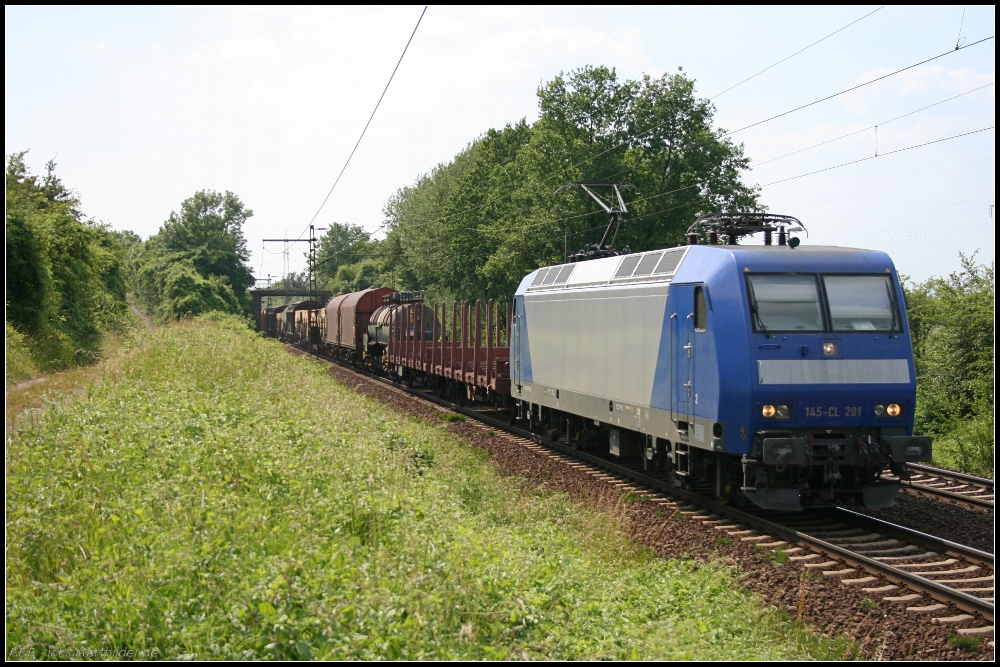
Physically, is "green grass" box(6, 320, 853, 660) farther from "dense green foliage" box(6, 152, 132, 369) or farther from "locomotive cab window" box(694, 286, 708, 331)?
"dense green foliage" box(6, 152, 132, 369)

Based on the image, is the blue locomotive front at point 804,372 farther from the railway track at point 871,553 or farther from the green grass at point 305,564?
the green grass at point 305,564

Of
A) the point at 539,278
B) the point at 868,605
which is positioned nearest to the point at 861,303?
the point at 868,605

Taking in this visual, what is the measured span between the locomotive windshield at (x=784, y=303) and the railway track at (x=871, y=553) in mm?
2339

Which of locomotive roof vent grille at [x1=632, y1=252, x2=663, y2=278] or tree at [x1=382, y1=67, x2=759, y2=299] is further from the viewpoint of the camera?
tree at [x1=382, y1=67, x2=759, y2=299]

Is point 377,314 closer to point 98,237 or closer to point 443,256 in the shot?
point 98,237

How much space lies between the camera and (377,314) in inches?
1361

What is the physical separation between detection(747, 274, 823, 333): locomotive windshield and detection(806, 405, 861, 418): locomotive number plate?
3.08ft

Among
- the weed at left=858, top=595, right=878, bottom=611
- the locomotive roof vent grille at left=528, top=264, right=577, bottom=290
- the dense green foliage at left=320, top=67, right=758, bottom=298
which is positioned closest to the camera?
the weed at left=858, top=595, right=878, bottom=611

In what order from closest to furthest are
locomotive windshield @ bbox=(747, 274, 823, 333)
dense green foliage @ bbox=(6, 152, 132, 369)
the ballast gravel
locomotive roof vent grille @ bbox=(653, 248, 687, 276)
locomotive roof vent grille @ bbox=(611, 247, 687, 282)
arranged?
the ballast gravel < locomotive windshield @ bbox=(747, 274, 823, 333) < locomotive roof vent grille @ bbox=(653, 248, 687, 276) < locomotive roof vent grille @ bbox=(611, 247, 687, 282) < dense green foliage @ bbox=(6, 152, 132, 369)

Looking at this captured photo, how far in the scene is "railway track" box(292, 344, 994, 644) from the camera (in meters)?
7.26

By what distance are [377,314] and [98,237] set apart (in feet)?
43.9

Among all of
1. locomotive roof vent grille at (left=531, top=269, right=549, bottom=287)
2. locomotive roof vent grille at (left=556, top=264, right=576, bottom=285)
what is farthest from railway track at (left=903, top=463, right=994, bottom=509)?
locomotive roof vent grille at (left=531, top=269, right=549, bottom=287)

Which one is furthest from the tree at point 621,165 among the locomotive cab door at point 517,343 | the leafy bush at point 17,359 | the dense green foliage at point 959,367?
the leafy bush at point 17,359

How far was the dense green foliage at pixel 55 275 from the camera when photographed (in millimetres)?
22641
